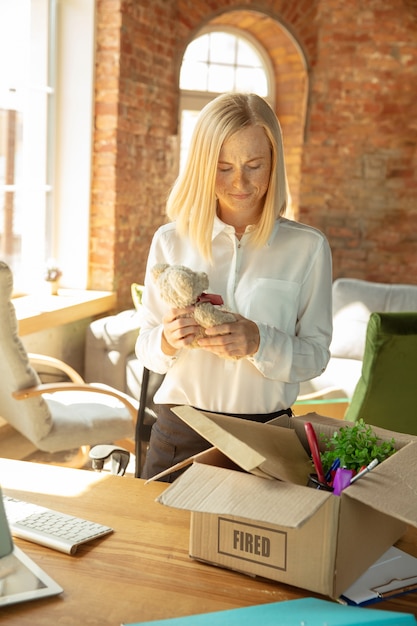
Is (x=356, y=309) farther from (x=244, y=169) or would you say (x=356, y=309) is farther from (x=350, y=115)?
(x=244, y=169)

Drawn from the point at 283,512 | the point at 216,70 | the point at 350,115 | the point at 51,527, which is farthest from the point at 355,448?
the point at 350,115

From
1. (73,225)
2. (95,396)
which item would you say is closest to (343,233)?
(73,225)

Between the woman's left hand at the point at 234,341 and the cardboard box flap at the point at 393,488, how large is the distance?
19.6 inches

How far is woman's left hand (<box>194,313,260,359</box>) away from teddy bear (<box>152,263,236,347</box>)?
3 cm

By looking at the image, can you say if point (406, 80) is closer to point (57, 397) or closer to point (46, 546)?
point (57, 397)

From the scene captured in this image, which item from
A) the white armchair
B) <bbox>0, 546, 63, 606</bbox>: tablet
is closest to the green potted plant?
<bbox>0, 546, 63, 606</bbox>: tablet

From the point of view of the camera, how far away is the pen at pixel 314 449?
132 centimetres

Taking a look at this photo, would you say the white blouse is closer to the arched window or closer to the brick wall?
the brick wall

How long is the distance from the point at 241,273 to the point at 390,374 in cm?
104

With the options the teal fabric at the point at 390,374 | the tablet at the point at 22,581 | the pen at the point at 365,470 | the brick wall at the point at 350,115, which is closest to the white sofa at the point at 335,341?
the brick wall at the point at 350,115

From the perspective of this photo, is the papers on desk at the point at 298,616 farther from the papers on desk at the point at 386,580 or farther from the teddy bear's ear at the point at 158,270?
Answer: the teddy bear's ear at the point at 158,270

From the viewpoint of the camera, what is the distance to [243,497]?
118 centimetres

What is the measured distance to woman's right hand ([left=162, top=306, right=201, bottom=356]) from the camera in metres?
1.65

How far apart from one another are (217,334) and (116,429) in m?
2.36
